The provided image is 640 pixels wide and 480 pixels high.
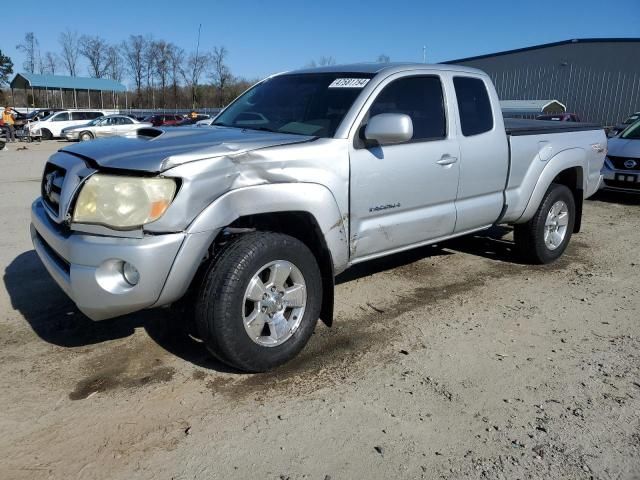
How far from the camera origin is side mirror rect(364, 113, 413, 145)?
11.3 feet

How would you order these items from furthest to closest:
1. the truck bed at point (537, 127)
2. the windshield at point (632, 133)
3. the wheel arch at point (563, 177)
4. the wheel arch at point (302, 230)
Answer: the windshield at point (632, 133), the wheel arch at point (563, 177), the truck bed at point (537, 127), the wheel arch at point (302, 230)

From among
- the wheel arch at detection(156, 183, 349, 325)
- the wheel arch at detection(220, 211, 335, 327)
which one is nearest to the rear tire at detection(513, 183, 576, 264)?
the wheel arch at detection(156, 183, 349, 325)

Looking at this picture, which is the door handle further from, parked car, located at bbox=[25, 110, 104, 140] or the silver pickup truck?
parked car, located at bbox=[25, 110, 104, 140]

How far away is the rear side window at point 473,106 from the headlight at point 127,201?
268cm

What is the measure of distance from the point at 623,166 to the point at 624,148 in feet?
1.10

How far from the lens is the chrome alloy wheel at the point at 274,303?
3.11m

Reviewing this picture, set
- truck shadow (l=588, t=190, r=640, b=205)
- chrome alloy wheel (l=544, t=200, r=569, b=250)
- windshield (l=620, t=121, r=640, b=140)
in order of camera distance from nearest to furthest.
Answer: chrome alloy wheel (l=544, t=200, r=569, b=250)
truck shadow (l=588, t=190, r=640, b=205)
windshield (l=620, t=121, r=640, b=140)

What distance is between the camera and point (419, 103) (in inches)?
165

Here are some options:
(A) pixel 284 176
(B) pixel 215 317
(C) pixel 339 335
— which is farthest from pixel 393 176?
(B) pixel 215 317

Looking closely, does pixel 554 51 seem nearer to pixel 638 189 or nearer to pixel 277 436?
pixel 638 189

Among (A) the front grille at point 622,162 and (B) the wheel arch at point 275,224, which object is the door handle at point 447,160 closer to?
(B) the wheel arch at point 275,224

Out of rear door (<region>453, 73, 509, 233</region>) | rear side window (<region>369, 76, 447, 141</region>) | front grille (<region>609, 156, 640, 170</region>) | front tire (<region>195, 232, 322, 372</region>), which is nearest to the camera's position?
front tire (<region>195, 232, 322, 372</region>)

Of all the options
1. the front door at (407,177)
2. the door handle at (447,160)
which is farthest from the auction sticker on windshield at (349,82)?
the door handle at (447,160)

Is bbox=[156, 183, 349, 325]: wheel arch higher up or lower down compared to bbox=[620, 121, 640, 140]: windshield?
lower down
